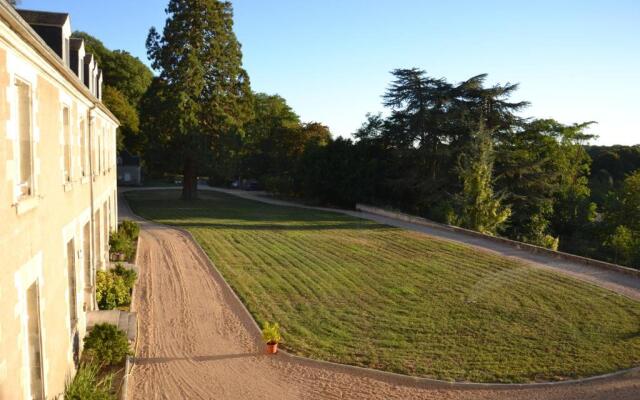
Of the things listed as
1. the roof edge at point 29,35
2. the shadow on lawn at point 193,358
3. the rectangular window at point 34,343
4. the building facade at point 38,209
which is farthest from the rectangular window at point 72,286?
the roof edge at point 29,35

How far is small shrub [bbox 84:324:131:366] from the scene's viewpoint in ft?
31.2

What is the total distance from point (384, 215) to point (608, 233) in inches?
629

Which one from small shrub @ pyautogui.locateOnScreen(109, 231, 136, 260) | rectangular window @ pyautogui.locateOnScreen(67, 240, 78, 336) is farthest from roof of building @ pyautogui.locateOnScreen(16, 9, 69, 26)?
small shrub @ pyautogui.locateOnScreen(109, 231, 136, 260)

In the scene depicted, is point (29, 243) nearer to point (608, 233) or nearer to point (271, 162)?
point (608, 233)

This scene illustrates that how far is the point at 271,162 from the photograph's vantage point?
183 ft

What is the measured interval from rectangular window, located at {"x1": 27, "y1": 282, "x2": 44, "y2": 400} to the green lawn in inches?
240

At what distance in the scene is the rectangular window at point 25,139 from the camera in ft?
19.5

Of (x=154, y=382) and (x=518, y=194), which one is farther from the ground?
(x=518, y=194)

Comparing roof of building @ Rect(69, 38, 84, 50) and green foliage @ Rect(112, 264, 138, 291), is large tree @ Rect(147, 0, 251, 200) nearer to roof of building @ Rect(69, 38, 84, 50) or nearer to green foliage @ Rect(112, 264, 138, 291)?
green foliage @ Rect(112, 264, 138, 291)

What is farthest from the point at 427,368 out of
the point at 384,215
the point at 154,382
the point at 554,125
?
→ the point at 554,125

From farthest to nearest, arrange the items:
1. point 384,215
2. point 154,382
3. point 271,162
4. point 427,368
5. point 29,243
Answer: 1. point 271,162
2. point 384,215
3. point 427,368
4. point 154,382
5. point 29,243

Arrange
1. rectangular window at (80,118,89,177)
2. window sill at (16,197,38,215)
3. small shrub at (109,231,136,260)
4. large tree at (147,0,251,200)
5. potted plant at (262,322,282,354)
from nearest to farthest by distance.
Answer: window sill at (16,197,38,215), potted plant at (262,322,282,354), rectangular window at (80,118,89,177), small shrub at (109,231,136,260), large tree at (147,0,251,200)

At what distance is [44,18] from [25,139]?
14.9 ft

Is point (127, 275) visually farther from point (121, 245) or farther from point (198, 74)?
point (198, 74)
